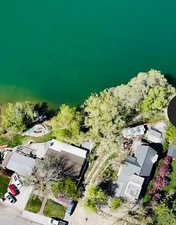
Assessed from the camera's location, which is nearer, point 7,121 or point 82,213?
point 82,213

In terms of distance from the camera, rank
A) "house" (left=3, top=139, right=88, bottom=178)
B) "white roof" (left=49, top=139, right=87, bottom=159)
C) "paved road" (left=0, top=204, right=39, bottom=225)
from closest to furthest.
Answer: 1. "paved road" (left=0, top=204, right=39, bottom=225)
2. "house" (left=3, top=139, right=88, bottom=178)
3. "white roof" (left=49, top=139, right=87, bottom=159)

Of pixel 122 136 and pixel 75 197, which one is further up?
pixel 122 136

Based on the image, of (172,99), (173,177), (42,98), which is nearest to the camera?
(173,177)

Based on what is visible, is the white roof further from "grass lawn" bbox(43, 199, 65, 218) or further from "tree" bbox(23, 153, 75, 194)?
"grass lawn" bbox(43, 199, 65, 218)

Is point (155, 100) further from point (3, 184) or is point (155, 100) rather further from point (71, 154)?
point (3, 184)

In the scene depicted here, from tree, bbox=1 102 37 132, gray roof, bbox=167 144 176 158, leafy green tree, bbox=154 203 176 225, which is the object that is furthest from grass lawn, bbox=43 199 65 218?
gray roof, bbox=167 144 176 158

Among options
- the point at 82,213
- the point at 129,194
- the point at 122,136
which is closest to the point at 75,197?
the point at 82,213

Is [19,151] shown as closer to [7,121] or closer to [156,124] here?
[7,121]
